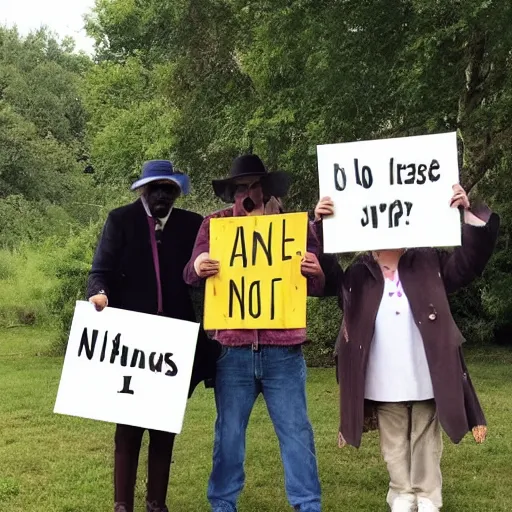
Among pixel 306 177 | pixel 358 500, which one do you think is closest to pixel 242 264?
pixel 358 500

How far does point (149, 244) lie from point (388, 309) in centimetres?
130

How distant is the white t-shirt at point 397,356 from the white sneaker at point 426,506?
0.50 meters

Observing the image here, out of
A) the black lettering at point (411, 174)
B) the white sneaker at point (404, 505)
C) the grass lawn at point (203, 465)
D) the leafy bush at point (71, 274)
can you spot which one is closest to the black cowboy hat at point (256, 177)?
the black lettering at point (411, 174)

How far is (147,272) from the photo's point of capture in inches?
168

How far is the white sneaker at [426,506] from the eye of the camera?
153 inches

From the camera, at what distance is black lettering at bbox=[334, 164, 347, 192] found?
3.92m

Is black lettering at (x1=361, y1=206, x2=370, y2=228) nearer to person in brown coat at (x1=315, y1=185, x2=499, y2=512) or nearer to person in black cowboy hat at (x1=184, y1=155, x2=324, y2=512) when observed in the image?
person in brown coat at (x1=315, y1=185, x2=499, y2=512)

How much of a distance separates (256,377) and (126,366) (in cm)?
67

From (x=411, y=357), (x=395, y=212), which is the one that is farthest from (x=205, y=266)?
(x=411, y=357)

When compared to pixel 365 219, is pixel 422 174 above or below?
above

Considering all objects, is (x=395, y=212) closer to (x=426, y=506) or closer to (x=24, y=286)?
(x=426, y=506)

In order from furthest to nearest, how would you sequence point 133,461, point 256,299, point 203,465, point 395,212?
point 203,465, point 133,461, point 256,299, point 395,212

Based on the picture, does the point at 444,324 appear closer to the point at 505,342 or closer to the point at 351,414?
the point at 351,414

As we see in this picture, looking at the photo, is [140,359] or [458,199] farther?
[140,359]
